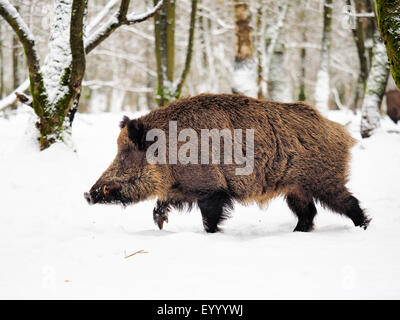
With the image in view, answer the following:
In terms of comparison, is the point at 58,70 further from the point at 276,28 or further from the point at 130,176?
the point at 276,28

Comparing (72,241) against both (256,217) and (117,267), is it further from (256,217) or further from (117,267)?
(256,217)

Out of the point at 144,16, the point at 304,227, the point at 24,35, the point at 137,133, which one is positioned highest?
the point at 144,16

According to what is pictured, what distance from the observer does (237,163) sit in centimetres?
464

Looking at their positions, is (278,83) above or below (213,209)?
above

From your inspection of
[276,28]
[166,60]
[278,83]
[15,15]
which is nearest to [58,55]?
[15,15]

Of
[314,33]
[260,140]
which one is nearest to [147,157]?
[260,140]

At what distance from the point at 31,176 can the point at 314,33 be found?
25.0 m

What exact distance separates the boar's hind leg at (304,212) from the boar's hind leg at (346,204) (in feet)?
0.78

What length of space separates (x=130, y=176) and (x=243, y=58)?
511 centimetres

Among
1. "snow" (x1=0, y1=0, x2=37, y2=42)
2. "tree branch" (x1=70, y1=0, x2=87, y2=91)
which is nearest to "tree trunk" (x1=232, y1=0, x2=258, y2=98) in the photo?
"tree branch" (x1=70, y1=0, x2=87, y2=91)

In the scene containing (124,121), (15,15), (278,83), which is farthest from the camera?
(278,83)

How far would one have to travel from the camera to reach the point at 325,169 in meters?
4.63
